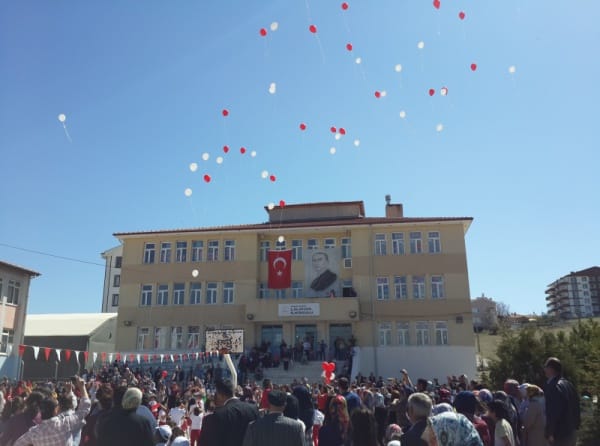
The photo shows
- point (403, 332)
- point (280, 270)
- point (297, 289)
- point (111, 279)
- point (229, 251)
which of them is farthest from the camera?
point (111, 279)

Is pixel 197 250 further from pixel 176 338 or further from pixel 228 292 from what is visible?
pixel 176 338

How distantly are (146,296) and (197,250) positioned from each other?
455 cm

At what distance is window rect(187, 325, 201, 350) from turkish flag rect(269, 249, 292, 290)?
18.8 ft

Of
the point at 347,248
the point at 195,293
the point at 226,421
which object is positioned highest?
the point at 347,248

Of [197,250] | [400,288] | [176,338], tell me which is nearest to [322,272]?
[400,288]

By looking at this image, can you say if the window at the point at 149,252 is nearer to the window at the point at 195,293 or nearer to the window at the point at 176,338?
the window at the point at 195,293

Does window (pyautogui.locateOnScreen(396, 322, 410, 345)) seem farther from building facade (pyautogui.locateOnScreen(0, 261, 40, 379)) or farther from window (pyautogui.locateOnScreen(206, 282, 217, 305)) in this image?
building facade (pyautogui.locateOnScreen(0, 261, 40, 379))

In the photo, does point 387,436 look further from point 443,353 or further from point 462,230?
point 462,230

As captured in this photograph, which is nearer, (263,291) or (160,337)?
(160,337)

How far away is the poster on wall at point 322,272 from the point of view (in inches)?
1291

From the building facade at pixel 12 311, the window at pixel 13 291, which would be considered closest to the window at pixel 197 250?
the building facade at pixel 12 311

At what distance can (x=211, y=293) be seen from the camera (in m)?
33.5

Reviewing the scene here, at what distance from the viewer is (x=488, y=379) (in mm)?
17719

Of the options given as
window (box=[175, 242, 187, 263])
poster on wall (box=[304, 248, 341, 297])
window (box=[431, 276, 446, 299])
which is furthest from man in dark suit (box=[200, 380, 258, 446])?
window (box=[175, 242, 187, 263])
